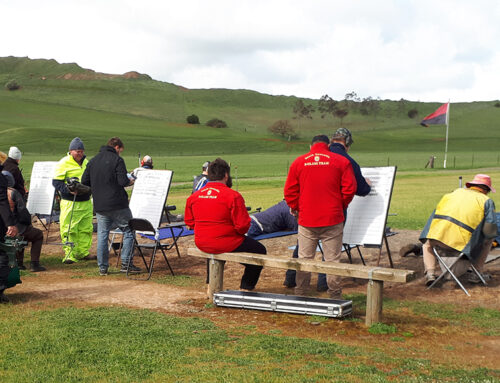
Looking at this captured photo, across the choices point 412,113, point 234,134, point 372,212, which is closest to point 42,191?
point 372,212

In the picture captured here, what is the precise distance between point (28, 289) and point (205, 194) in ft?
9.64

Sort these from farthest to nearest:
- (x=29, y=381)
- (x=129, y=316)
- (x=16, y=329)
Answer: (x=129, y=316), (x=16, y=329), (x=29, y=381)

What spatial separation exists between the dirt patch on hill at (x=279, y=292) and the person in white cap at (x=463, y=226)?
0.47 meters

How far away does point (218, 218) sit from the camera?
7.38 m

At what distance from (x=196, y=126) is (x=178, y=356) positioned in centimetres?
11298

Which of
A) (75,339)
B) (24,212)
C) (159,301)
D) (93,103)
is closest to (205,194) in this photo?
(159,301)

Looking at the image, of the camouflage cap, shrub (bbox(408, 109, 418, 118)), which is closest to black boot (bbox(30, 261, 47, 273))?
the camouflage cap

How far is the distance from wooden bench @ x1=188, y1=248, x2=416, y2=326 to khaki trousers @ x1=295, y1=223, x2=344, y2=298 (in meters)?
0.51

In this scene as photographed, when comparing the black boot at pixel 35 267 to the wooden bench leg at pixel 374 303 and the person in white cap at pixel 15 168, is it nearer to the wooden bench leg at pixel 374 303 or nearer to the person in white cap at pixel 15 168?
the person in white cap at pixel 15 168

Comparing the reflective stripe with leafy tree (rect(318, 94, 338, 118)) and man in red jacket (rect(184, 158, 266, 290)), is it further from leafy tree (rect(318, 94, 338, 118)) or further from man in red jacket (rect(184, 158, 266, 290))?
leafy tree (rect(318, 94, 338, 118))

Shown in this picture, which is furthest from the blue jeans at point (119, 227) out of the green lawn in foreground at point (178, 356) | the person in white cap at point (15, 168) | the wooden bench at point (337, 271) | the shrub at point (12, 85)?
the shrub at point (12, 85)

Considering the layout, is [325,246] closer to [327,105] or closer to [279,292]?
[279,292]

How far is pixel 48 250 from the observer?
40.0 ft

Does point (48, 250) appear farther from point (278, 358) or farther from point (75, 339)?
point (278, 358)
